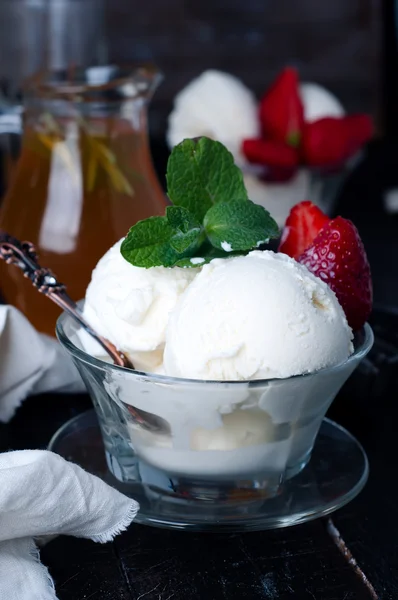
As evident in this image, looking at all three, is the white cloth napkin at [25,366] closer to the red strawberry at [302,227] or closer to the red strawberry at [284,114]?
the red strawberry at [302,227]

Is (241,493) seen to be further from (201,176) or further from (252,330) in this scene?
(201,176)

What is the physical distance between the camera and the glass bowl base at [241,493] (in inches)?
26.3

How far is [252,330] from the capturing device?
2.16 ft

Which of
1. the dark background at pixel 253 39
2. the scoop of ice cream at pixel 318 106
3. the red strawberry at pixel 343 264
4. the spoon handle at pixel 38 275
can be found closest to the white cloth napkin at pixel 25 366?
the spoon handle at pixel 38 275

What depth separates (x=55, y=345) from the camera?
0.93 metres

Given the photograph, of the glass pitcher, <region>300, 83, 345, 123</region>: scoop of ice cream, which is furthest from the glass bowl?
<region>300, 83, 345, 123</region>: scoop of ice cream

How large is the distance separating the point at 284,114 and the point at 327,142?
84 mm

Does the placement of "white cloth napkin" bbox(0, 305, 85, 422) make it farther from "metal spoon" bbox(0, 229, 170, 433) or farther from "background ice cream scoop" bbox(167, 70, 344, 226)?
"background ice cream scoop" bbox(167, 70, 344, 226)

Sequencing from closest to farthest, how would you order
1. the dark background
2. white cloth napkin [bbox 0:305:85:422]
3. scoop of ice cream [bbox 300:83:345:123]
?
white cloth napkin [bbox 0:305:85:422] → scoop of ice cream [bbox 300:83:345:123] → the dark background

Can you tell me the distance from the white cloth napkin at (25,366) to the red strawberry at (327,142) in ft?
2.29

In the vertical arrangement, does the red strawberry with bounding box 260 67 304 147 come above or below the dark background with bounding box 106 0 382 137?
above

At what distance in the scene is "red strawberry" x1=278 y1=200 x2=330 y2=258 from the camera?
81 cm

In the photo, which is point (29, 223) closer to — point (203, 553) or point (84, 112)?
point (84, 112)

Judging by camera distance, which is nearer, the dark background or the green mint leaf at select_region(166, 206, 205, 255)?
Answer: the green mint leaf at select_region(166, 206, 205, 255)
